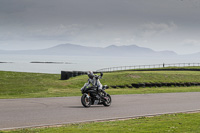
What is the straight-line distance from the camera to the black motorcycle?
15.0 meters

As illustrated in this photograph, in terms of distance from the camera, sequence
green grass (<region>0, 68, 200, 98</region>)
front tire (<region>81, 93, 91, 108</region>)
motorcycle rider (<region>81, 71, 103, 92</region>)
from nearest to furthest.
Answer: front tire (<region>81, 93, 91, 108</region>)
motorcycle rider (<region>81, 71, 103, 92</region>)
green grass (<region>0, 68, 200, 98</region>)

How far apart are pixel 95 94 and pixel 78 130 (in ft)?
20.6

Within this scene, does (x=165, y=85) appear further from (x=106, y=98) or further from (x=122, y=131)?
(x=122, y=131)

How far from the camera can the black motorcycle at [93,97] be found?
15009 millimetres

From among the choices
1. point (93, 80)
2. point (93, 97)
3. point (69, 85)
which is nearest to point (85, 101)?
point (93, 97)

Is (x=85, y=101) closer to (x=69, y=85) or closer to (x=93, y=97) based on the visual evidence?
(x=93, y=97)

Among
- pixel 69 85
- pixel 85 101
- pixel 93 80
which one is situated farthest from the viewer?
pixel 69 85

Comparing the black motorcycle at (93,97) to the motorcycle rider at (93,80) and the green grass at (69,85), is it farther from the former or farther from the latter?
the green grass at (69,85)

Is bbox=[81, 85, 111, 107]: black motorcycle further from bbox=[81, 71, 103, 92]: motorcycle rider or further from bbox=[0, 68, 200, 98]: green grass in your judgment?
bbox=[0, 68, 200, 98]: green grass

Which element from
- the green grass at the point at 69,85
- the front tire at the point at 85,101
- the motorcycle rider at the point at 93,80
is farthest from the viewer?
the green grass at the point at 69,85

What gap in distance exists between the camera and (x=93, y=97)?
1523cm

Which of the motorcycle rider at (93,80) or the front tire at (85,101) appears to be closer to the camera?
the front tire at (85,101)

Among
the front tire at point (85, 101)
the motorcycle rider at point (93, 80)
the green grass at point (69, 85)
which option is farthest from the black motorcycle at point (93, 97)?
the green grass at point (69, 85)

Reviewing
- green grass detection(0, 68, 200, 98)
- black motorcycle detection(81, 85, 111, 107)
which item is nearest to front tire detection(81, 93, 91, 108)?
black motorcycle detection(81, 85, 111, 107)
